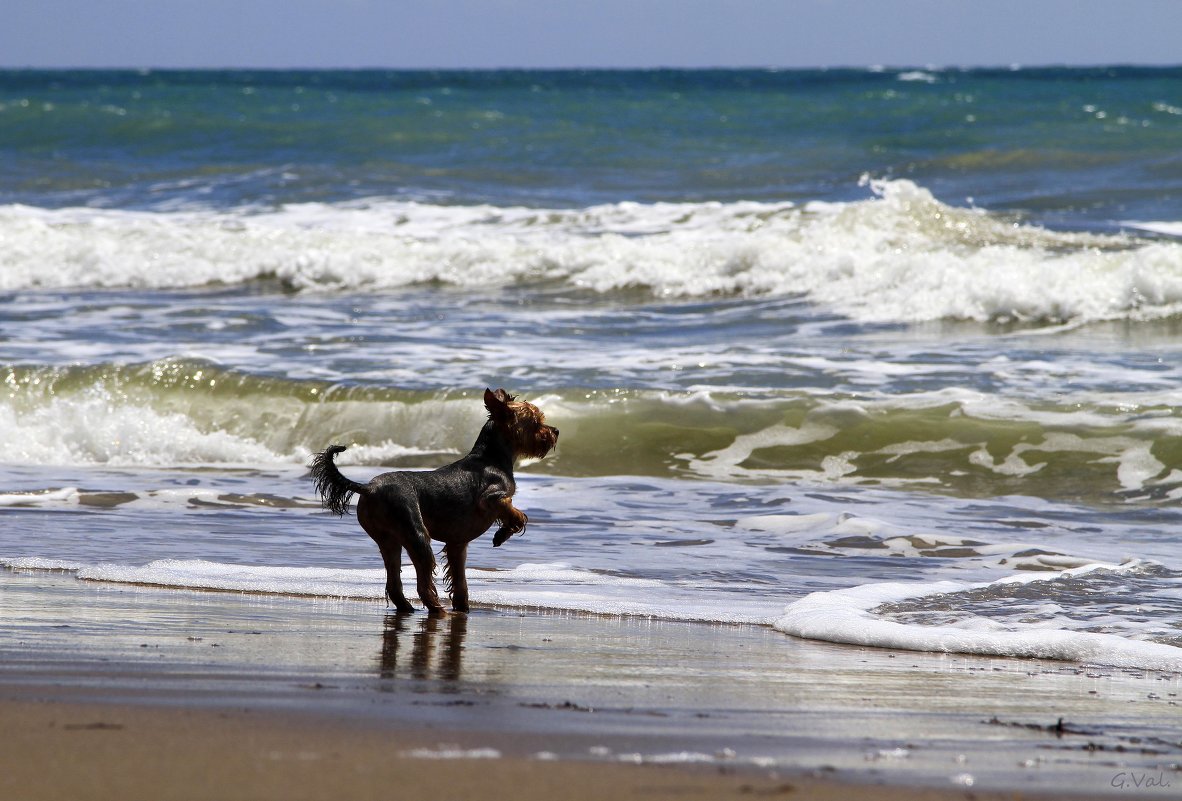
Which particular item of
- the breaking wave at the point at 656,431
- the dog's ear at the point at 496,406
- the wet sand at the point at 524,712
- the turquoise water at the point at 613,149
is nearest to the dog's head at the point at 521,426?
the dog's ear at the point at 496,406

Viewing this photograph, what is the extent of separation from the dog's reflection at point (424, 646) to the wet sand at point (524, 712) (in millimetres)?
14

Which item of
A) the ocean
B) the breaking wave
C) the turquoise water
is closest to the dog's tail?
the ocean

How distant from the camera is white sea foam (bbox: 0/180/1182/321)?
13.9m

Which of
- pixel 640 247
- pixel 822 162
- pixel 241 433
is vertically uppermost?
pixel 822 162

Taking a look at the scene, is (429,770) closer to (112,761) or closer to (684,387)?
(112,761)

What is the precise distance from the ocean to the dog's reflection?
0.57 metres

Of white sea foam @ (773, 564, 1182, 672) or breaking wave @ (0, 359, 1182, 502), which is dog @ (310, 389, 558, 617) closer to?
white sea foam @ (773, 564, 1182, 672)

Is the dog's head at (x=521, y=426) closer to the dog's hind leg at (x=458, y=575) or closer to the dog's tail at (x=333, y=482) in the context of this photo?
the dog's hind leg at (x=458, y=575)

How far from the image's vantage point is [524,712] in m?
3.30

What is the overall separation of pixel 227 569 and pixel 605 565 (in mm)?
1593

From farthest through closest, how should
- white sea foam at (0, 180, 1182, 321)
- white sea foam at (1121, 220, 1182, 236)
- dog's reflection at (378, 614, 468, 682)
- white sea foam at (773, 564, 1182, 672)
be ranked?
white sea foam at (1121, 220, 1182, 236) → white sea foam at (0, 180, 1182, 321) → white sea foam at (773, 564, 1182, 672) → dog's reflection at (378, 614, 468, 682)

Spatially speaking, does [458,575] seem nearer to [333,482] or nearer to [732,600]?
[333,482]

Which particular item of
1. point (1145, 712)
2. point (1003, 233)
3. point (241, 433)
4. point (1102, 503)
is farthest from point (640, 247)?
point (1145, 712)

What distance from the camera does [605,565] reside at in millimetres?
6320
